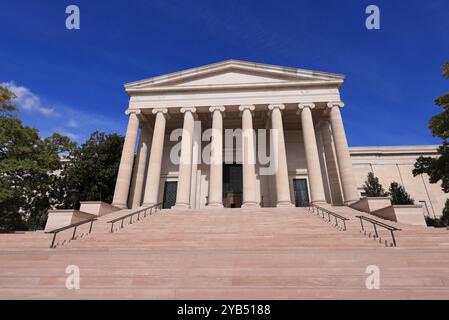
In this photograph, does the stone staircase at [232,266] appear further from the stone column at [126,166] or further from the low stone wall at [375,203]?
the stone column at [126,166]

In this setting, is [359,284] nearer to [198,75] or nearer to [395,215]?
[395,215]

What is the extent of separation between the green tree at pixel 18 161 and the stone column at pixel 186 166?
10.8 meters

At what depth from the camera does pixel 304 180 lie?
27062 mm

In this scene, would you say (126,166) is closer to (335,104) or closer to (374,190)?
(335,104)

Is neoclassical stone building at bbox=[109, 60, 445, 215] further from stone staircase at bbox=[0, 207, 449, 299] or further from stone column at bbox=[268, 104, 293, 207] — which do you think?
stone staircase at bbox=[0, 207, 449, 299]

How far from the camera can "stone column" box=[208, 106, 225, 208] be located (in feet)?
67.9

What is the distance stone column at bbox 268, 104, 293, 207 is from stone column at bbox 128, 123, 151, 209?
44.1 ft

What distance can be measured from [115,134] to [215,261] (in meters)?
28.5

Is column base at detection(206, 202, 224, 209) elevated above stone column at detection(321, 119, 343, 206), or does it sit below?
below

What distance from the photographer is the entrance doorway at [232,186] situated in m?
27.1

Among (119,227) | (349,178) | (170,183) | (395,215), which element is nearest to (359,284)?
(395,215)

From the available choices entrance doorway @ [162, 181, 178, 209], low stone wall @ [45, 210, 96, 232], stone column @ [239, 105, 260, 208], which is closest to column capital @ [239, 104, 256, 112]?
stone column @ [239, 105, 260, 208]

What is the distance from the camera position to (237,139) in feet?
92.0

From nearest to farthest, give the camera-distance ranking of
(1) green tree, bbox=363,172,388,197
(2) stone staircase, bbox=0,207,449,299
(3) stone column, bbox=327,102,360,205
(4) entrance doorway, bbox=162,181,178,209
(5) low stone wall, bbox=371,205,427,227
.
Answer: (2) stone staircase, bbox=0,207,449,299 → (5) low stone wall, bbox=371,205,427,227 → (3) stone column, bbox=327,102,360,205 → (4) entrance doorway, bbox=162,181,178,209 → (1) green tree, bbox=363,172,388,197
